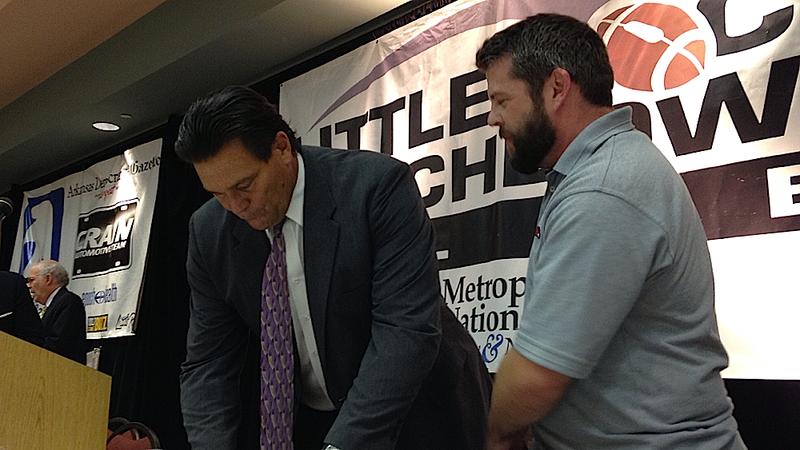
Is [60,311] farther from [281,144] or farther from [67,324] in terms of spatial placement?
[281,144]

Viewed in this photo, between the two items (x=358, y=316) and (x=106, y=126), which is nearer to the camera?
(x=358, y=316)

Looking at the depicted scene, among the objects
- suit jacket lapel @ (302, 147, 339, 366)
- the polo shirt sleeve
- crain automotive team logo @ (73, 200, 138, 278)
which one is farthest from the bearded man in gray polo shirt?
crain automotive team logo @ (73, 200, 138, 278)

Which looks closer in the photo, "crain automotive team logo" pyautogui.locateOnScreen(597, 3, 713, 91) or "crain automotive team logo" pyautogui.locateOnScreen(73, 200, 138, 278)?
"crain automotive team logo" pyautogui.locateOnScreen(597, 3, 713, 91)

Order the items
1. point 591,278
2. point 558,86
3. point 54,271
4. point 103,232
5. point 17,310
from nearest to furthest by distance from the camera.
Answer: point 591,278
point 558,86
point 17,310
point 54,271
point 103,232

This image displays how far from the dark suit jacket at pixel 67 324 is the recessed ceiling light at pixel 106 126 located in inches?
43.1

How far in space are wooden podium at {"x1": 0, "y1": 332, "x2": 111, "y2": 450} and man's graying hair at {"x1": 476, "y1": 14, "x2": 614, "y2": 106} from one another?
0.88 meters

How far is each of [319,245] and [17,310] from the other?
244 cm

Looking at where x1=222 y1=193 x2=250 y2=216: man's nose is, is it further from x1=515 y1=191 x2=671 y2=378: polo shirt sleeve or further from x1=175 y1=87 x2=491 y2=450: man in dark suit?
x1=515 y1=191 x2=671 y2=378: polo shirt sleeve

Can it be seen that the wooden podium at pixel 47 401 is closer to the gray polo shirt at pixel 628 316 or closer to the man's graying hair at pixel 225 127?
the man's graying hair at pixel 225 127

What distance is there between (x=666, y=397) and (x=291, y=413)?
664 millimetres

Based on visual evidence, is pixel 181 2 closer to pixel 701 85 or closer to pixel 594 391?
pixel 701 85

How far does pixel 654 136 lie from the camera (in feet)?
7.16

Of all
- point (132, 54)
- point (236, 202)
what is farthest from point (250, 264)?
point (132, 54)

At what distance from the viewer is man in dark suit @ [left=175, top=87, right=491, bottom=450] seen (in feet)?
3.92
